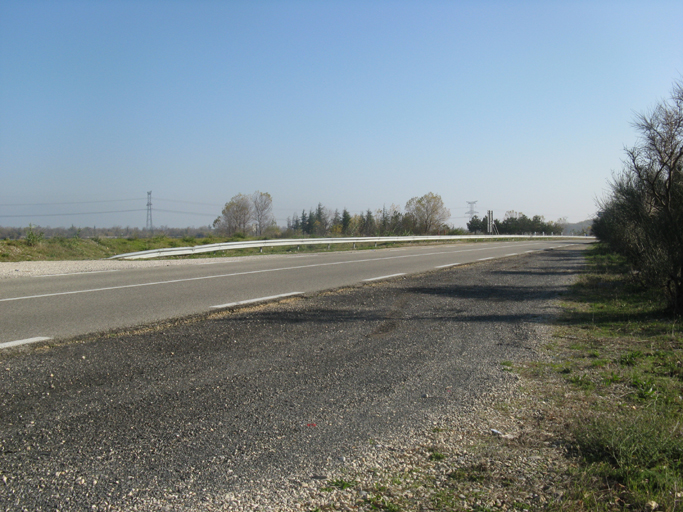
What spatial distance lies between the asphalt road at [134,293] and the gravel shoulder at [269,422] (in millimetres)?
1083

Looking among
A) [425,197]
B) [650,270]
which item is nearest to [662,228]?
[650,270]

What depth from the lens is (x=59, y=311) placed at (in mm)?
7398

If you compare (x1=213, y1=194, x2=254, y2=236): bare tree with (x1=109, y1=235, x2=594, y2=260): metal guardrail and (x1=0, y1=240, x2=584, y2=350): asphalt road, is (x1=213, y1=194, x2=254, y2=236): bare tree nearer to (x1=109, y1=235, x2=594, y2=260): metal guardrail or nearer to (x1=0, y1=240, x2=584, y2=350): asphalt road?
(x1=109, y1=235, x2=594, y2=260): metal guardrail

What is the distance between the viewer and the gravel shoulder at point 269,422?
2508 mm

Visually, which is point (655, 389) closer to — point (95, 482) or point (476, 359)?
point (476, 359)

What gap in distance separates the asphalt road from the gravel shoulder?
3.55 feet

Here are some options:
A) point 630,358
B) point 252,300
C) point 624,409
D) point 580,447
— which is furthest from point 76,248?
point 580,447

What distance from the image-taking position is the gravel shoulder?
2508mm

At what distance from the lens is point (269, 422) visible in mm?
3365

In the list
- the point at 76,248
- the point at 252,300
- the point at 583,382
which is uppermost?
the point at 76,248

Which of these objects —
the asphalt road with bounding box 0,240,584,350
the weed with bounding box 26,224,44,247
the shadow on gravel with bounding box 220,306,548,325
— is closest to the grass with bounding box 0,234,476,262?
the weed with bounding box 26,224,44,247

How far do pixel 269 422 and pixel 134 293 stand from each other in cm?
698

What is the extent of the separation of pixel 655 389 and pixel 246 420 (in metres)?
3.44

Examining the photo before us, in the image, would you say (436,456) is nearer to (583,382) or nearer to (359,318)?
(583,382)
